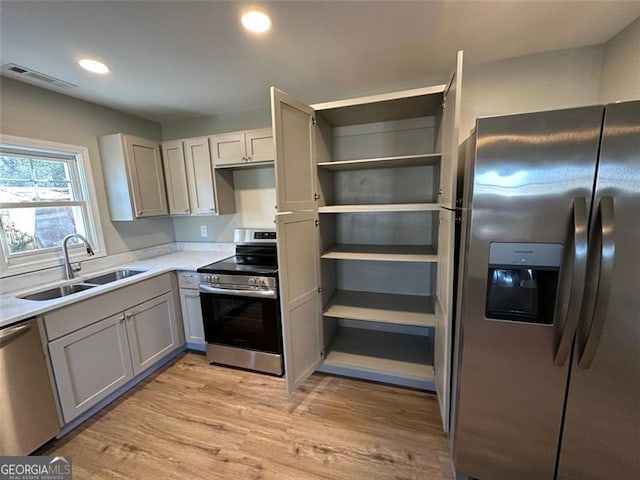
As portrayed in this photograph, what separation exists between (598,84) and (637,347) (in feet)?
5.92

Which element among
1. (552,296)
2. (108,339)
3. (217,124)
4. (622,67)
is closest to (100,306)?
(108,339)

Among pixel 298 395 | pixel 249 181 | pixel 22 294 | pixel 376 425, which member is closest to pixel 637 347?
pixel 376 425

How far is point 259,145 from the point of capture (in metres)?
2.55

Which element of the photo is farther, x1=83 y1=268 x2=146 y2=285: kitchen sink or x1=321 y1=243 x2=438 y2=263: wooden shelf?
x1=83 y1=268 x2=146 y2=285: kitchen sink

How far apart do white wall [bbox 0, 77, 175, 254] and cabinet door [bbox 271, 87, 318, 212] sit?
2014mm

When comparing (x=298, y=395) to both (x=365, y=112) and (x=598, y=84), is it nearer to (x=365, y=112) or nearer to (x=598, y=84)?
(x=365, y=112)

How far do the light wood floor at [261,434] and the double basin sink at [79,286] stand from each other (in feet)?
3.16

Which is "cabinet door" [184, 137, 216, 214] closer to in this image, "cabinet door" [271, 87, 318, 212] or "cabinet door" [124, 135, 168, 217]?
"cabinet door" [124, 135, 168, 217]

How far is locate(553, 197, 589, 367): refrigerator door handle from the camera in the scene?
106 cm

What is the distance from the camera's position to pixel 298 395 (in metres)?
2.13

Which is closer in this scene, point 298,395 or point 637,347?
point 637,347

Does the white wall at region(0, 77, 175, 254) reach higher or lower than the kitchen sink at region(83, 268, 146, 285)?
higher

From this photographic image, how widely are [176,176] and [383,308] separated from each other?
251cm

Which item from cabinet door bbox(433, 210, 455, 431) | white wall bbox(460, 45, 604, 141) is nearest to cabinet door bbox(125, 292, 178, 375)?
cabinet door bbox(433, 210, 455, 431)
